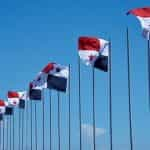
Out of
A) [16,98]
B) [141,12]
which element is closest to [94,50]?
[141,12]

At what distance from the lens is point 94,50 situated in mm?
41031

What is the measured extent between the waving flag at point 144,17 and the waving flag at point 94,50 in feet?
20.7

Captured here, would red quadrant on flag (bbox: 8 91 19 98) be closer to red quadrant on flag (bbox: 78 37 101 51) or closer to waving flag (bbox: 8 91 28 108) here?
waving flag (bbox: 8 91 28 108)

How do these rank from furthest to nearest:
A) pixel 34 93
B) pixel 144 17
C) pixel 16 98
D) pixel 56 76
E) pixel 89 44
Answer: pixel 16 98 < pixel 34 93 < pixel 56 76 < pixel 89 44 < pixel 144 17

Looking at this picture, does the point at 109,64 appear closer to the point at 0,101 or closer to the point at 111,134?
the point at 111,134

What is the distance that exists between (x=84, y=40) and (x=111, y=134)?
5994mm

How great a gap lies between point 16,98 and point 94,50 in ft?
82.0

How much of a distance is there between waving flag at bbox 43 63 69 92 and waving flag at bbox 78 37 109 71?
629 centimetres

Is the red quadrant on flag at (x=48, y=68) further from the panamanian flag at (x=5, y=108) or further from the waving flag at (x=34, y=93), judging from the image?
the panamanian flag at (x=5, y=108)

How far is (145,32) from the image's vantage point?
1356 inches

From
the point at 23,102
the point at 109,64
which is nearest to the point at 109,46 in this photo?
the point at 109,64

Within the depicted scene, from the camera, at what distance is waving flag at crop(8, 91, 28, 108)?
6344 centimetres

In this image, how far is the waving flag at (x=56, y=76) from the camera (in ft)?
155

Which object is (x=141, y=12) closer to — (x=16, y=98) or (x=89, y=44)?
(x=89, y=44)
